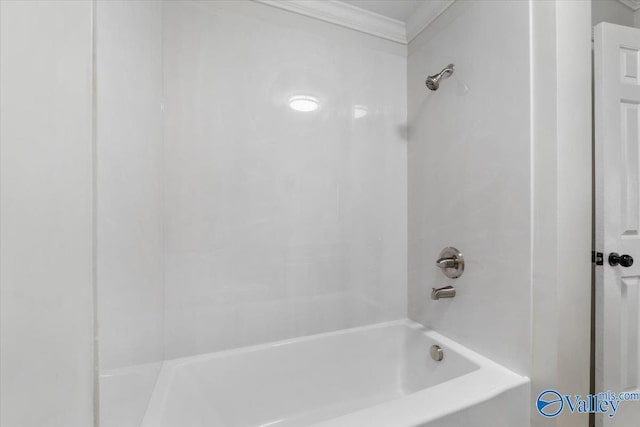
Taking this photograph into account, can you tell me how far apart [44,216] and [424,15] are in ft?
5.92

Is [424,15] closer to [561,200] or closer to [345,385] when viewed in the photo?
[561,200]

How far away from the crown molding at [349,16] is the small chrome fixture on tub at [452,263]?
1.26 meters

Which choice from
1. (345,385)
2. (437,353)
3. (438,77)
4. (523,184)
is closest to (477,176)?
(523,184)

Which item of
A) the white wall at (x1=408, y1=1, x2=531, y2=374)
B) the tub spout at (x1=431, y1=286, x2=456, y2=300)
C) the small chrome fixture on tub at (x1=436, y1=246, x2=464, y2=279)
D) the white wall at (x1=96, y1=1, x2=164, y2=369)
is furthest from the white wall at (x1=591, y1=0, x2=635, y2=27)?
the white wall at (x1=96, y1=1, x2=164, y2=369)

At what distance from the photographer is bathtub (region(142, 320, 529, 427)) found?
2.82ft

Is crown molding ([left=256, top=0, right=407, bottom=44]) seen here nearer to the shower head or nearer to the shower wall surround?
the shower wall surround

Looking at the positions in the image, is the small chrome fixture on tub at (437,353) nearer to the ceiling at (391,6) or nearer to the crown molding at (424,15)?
the crown molding at (424,15)

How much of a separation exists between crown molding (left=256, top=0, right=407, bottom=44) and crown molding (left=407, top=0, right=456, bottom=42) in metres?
0.05

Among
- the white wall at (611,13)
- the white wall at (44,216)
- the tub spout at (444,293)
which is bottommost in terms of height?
the tub spout at (444,293)

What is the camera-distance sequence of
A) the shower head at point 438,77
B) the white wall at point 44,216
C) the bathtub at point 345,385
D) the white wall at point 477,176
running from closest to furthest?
the white wall at point 44,216 → the bathtub at point 345,385 → the white wall at point 477,176 → the shower head at point 438,77

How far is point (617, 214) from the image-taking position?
3.66 feet

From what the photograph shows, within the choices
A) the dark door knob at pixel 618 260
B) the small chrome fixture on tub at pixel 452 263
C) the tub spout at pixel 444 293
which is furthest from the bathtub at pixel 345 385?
the dark door knob at pixel 618 260

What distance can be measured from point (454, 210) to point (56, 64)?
54.8 inches

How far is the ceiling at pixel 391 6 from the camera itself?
56.8 inches
